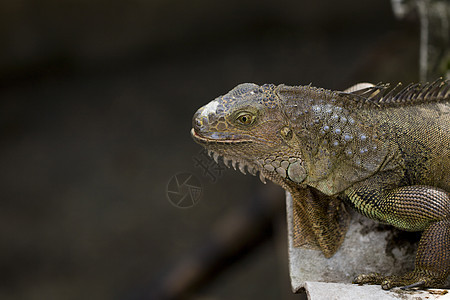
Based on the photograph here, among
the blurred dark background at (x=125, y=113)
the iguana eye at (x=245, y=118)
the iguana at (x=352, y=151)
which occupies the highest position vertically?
the iguana eye at (x=245, y=118)

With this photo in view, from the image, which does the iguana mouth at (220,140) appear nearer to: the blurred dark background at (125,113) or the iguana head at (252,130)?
the iguana head at (252,130)

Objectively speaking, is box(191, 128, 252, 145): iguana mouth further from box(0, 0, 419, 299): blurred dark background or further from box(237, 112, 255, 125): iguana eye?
box(0, 0, 419, 299): blurred dark background

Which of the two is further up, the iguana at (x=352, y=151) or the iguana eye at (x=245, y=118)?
the iguana eye at (x=245, y=118)

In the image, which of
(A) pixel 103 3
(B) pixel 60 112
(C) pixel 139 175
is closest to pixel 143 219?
(C) pixel 139 175

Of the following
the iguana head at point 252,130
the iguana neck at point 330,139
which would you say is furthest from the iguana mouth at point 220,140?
the iguana neck at point 330,139

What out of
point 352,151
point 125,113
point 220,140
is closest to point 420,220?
point 352,151

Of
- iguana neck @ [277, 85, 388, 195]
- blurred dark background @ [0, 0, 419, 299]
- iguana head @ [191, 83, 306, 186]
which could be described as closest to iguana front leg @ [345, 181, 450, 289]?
iguana neck @ [277, 85, 388, 195]

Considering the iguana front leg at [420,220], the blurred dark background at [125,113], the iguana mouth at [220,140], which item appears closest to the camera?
the iguana front leg at [420,220]
